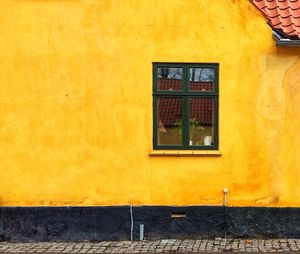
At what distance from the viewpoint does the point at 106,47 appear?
9.68 meters

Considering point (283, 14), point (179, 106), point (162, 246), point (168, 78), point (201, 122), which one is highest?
point (283, 14)

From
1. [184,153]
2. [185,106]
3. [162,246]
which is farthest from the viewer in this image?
[185,106]

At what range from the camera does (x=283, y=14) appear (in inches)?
389

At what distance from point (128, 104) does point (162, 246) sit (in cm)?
248

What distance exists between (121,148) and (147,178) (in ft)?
2.26

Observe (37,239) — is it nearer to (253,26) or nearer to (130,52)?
(130,52)

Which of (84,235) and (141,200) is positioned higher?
(141,200)

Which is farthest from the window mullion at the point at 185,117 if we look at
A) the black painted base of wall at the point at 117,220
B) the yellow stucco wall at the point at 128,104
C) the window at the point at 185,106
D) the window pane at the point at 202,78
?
the black painted base of wall at the point at 117,220

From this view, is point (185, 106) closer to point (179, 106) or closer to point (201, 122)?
point (179, 106)

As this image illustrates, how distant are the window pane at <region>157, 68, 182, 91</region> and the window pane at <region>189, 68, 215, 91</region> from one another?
0.74 feet

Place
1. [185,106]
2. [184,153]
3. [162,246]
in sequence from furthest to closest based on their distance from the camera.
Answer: [185,106] < [184,153] < [162,246]

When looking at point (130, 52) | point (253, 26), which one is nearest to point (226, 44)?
point (253, 26)

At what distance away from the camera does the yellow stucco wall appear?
966 centimetres

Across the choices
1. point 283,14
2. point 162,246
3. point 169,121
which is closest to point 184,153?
point 169,121
